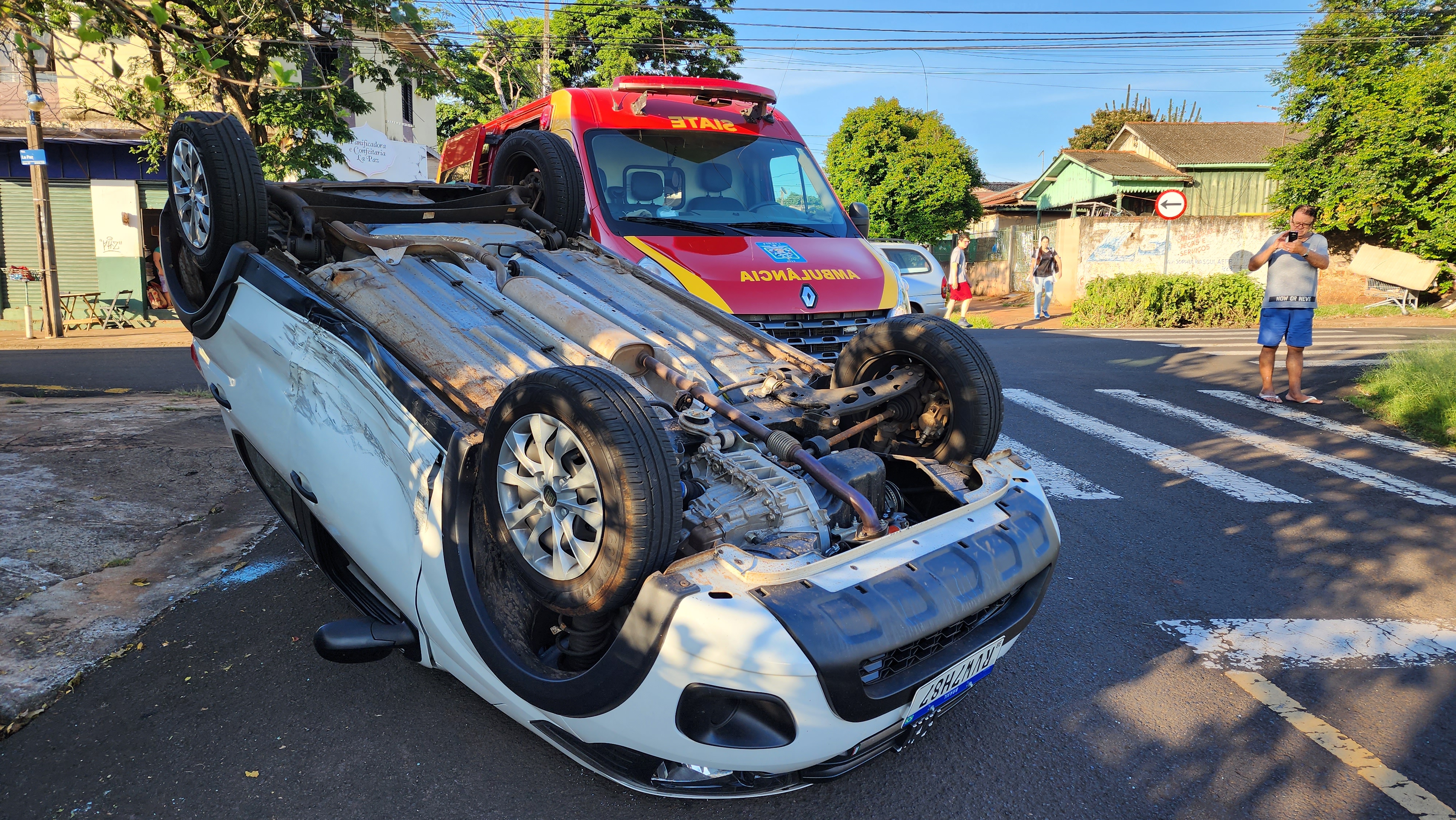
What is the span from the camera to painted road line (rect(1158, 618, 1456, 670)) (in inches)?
142

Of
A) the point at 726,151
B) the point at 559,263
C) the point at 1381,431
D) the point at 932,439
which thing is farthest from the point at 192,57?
the point at 1381,431

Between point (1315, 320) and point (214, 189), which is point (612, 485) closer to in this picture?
point (214, 189)

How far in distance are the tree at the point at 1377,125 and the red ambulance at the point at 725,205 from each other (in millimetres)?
18066

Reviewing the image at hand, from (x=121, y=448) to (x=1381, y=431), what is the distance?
10.3 meters

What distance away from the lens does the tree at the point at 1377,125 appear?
19.0 metres

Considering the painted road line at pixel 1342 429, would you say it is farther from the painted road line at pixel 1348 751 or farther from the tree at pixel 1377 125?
the tree at pixel 1377 125

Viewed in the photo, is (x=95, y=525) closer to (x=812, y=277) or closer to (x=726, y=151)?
(x=812, y=277)

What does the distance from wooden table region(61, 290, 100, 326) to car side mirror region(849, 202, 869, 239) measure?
16.4m

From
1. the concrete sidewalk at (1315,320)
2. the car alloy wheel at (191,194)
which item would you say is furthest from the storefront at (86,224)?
the concrete sidewalk at (1315,320)

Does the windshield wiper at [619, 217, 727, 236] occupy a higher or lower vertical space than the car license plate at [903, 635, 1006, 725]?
higher

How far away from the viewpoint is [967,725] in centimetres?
307

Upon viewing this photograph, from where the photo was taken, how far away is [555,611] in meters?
2.58

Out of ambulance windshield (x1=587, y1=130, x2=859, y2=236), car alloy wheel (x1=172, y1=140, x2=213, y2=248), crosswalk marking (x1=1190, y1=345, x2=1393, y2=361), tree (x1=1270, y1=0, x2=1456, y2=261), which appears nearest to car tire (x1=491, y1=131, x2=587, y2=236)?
ambulance windshield (x1=587, y1=130, x2=859, y2=236)

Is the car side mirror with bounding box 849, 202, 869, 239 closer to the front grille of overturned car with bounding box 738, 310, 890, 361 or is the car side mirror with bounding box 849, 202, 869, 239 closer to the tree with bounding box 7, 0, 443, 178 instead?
the front grille of overturned car with bounding box 738, 310, 890, 361
